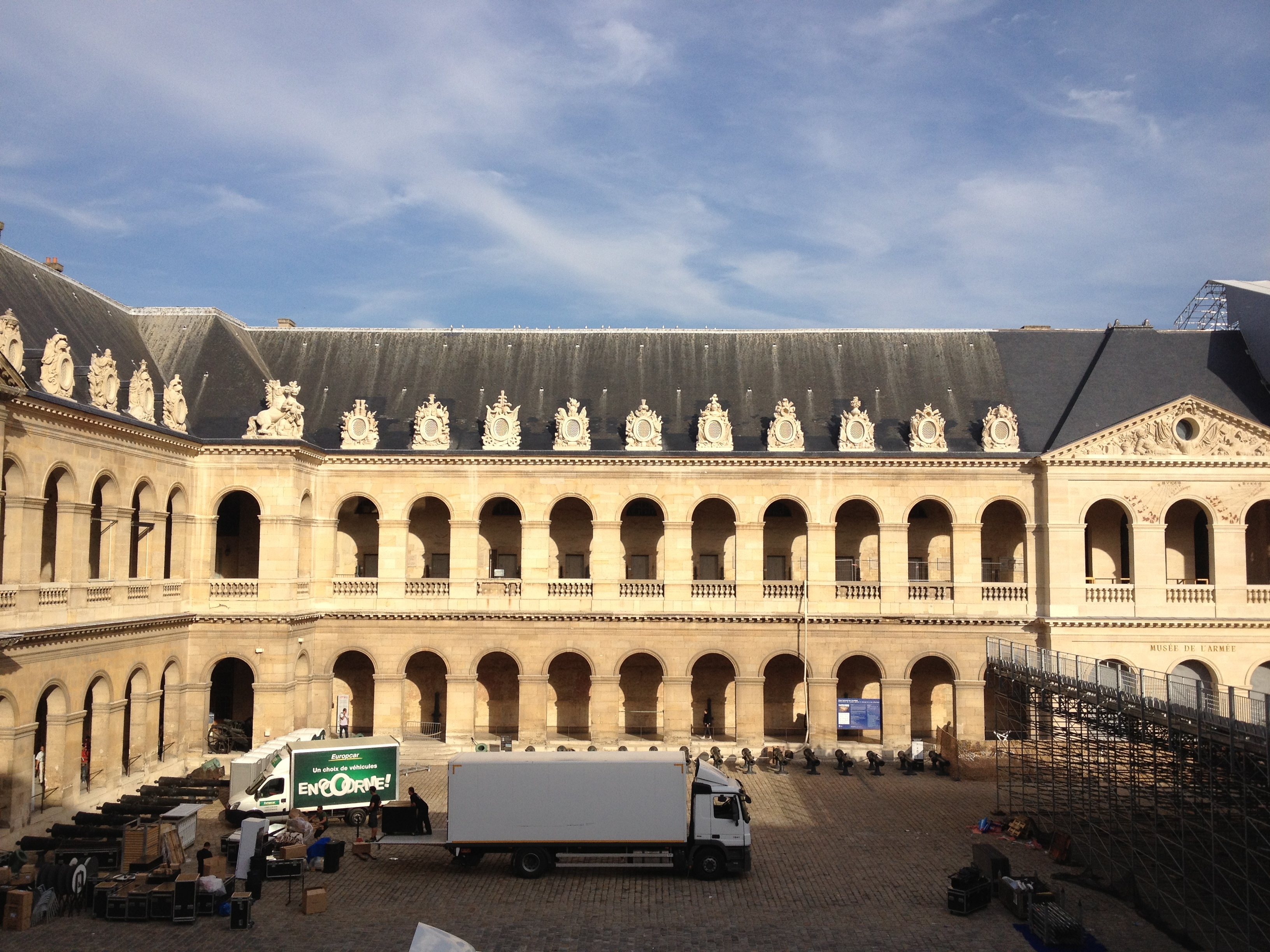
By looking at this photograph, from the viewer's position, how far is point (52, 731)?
32719 millimetres

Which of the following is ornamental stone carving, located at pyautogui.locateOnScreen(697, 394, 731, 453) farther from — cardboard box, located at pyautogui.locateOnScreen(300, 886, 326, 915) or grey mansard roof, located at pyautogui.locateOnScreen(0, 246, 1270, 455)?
cardboard box, located at pyautogui.locateOnScreen(300, 886, 326, 915)

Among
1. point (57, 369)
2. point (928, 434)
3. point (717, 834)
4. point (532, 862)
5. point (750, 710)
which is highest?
point (57, 369)

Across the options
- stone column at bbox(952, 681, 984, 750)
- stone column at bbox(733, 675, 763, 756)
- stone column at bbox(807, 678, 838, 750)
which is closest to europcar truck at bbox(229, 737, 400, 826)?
stone column at bbox(733, 675, 763, 756)

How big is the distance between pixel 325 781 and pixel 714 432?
2036 centimetres

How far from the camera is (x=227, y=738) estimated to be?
138ft

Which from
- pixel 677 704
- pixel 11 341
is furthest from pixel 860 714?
pixel 11 341

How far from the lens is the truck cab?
28.0m

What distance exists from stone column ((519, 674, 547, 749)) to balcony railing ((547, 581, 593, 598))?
3307mm

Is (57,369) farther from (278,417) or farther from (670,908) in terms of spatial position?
(670,908)

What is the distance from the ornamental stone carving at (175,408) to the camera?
4088cm

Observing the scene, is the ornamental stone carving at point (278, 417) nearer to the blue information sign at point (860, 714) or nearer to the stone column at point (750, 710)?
the stone column at point (750, 710)

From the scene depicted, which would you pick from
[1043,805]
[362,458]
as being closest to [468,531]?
[362,458]

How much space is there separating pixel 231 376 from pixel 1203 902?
39.0 metres

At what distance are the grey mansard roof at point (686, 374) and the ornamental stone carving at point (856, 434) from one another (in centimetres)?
82
